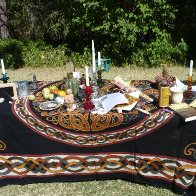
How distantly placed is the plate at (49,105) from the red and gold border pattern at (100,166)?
0.49 meters

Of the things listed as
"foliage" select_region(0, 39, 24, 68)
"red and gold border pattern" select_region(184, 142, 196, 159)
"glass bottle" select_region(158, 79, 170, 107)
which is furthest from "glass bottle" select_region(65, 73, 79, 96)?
"foliage" select_region(0, 39, 24, 68)

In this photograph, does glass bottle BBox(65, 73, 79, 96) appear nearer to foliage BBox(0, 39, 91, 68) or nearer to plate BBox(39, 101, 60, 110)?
A: plate BBox(39, 101, 60, 110)

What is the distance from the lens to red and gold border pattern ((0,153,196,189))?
9.43 feet

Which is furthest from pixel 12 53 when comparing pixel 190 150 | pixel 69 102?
pixel 190 150

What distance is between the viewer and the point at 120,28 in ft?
24.2

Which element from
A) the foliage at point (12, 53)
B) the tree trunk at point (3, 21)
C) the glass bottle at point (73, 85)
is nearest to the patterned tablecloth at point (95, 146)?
the glass bottle at point (73, 85)

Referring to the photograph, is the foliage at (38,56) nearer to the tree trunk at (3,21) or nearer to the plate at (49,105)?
the tree trunk at (3,21)

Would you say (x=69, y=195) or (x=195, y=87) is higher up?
(x=195, y=87)

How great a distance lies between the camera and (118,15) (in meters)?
7.50

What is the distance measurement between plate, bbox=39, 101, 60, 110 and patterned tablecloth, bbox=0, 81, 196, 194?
0.19ft

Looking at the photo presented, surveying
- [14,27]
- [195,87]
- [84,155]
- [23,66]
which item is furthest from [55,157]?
[14,27]

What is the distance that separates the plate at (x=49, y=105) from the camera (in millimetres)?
2945

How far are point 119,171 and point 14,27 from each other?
26.8ft

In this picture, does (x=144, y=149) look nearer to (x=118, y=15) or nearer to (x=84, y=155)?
(x=84, y=155)
